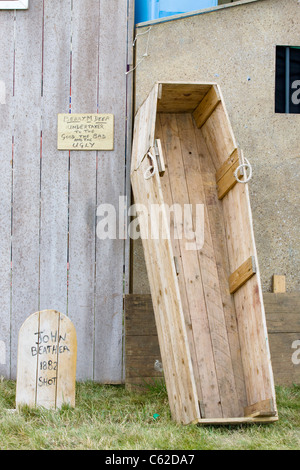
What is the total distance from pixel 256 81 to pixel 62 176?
169cm

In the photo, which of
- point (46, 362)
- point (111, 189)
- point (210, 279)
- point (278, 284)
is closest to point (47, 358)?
point (46, 362)

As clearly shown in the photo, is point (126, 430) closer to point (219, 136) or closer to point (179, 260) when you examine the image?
point (179, 260)

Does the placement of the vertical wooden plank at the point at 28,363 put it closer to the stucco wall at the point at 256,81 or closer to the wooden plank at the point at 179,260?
the wooden plank at the point at 179,260

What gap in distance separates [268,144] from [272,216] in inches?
22.3

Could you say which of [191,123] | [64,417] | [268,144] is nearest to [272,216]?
[268,144]

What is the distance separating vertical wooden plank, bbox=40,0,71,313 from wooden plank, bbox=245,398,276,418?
1.67 meters

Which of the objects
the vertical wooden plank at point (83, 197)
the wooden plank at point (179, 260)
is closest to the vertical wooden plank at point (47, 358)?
the wooden plank at point (179, 260)

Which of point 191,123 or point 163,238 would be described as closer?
point 163,238

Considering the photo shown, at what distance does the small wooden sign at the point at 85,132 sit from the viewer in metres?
4.72

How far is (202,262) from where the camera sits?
4.30m

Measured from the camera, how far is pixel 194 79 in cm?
471
